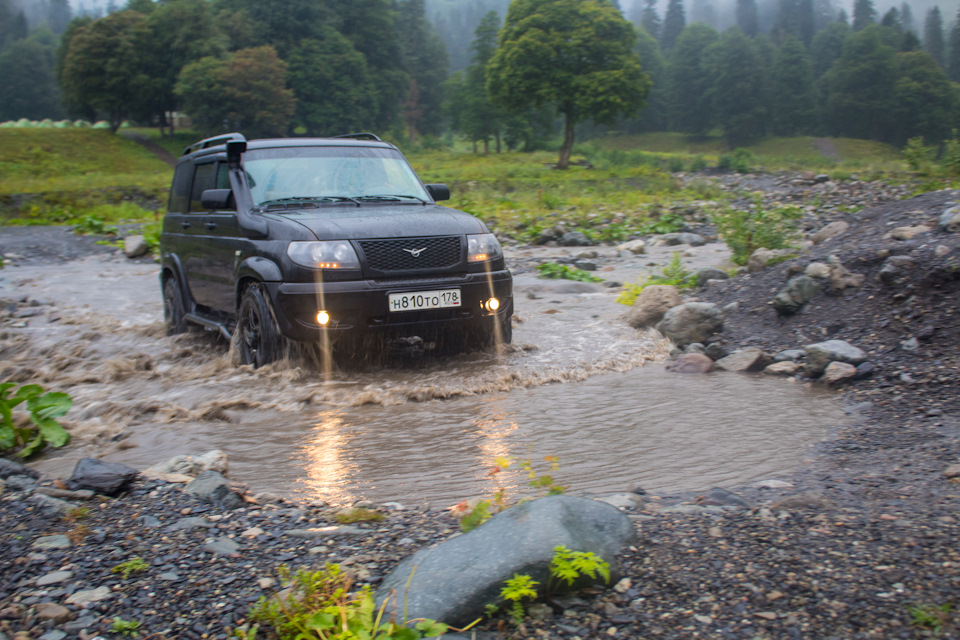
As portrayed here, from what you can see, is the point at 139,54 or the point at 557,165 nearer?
the point at 557,165

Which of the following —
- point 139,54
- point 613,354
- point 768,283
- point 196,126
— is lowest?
point 613,354

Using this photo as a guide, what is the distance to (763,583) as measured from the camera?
231 cm

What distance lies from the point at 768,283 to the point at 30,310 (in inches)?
368

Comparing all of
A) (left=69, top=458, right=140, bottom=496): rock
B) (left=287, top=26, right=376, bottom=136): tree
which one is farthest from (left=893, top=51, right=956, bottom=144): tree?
(left=69, top=458, right=140, bottom=496): rock

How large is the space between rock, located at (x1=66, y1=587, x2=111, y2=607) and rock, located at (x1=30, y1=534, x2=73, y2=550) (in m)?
0.37

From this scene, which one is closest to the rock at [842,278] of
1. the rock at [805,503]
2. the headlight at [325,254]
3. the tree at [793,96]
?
the rock at [805,503]

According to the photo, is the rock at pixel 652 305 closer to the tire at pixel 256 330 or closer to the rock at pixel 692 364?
the rock at pixel 692 364

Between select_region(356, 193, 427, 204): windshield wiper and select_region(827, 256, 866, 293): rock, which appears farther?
select_region(827, 256, 866, 293): rock

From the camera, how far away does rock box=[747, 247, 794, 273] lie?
8.29 metres

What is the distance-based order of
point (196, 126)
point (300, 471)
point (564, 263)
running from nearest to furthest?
1. point (300, 471)
2. point (564, 263)
3. point (196, 126)

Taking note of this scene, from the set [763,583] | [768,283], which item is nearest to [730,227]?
[768,283]

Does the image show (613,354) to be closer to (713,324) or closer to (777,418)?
(713,324)

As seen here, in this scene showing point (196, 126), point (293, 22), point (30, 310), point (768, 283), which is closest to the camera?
point (768, 283)

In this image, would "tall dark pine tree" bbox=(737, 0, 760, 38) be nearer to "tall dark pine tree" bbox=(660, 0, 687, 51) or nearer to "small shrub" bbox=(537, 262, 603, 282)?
"tall dark pine tree" bbox=(660, 0, 687, 51)
